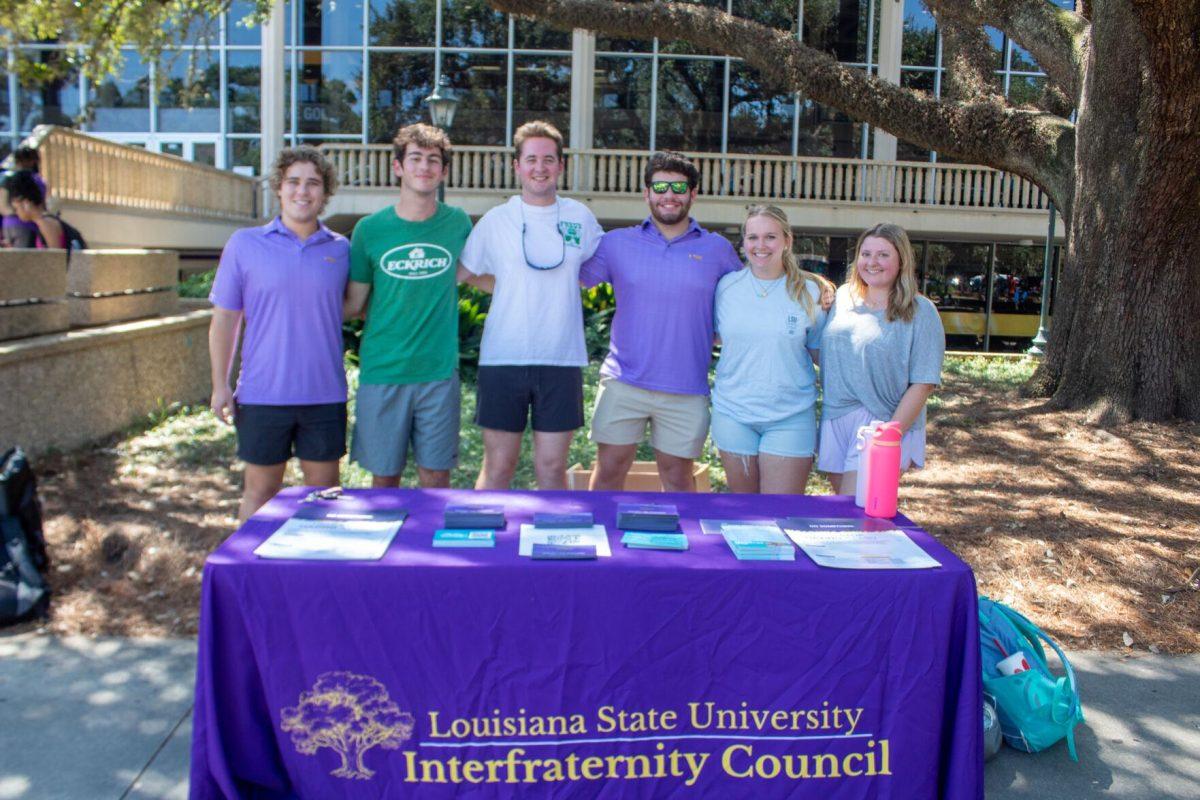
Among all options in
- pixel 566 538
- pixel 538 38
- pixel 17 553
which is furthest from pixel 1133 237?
pixel 538 38

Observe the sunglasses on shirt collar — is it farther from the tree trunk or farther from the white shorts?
the tree trunk

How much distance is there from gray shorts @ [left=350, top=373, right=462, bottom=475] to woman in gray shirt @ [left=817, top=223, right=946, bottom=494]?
1.60m

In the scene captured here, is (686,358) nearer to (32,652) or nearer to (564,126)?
(32,652)

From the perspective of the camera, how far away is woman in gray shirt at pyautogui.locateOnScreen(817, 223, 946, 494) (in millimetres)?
4184

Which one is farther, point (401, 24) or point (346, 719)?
point (401, 24)

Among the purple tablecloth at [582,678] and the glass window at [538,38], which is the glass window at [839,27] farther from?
the purple tablecloth at [582,678]

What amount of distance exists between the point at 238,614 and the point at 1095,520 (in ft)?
16.9

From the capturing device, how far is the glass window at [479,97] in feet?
72.8

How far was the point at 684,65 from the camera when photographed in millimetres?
22406

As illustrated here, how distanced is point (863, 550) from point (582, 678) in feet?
3.00

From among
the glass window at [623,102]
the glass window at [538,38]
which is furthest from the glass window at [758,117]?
the glass window at [538,38]

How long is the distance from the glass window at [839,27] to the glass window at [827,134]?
1203 millimetres

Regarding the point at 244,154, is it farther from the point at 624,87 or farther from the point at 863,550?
the point at 863,550

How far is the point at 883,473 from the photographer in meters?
3.55
